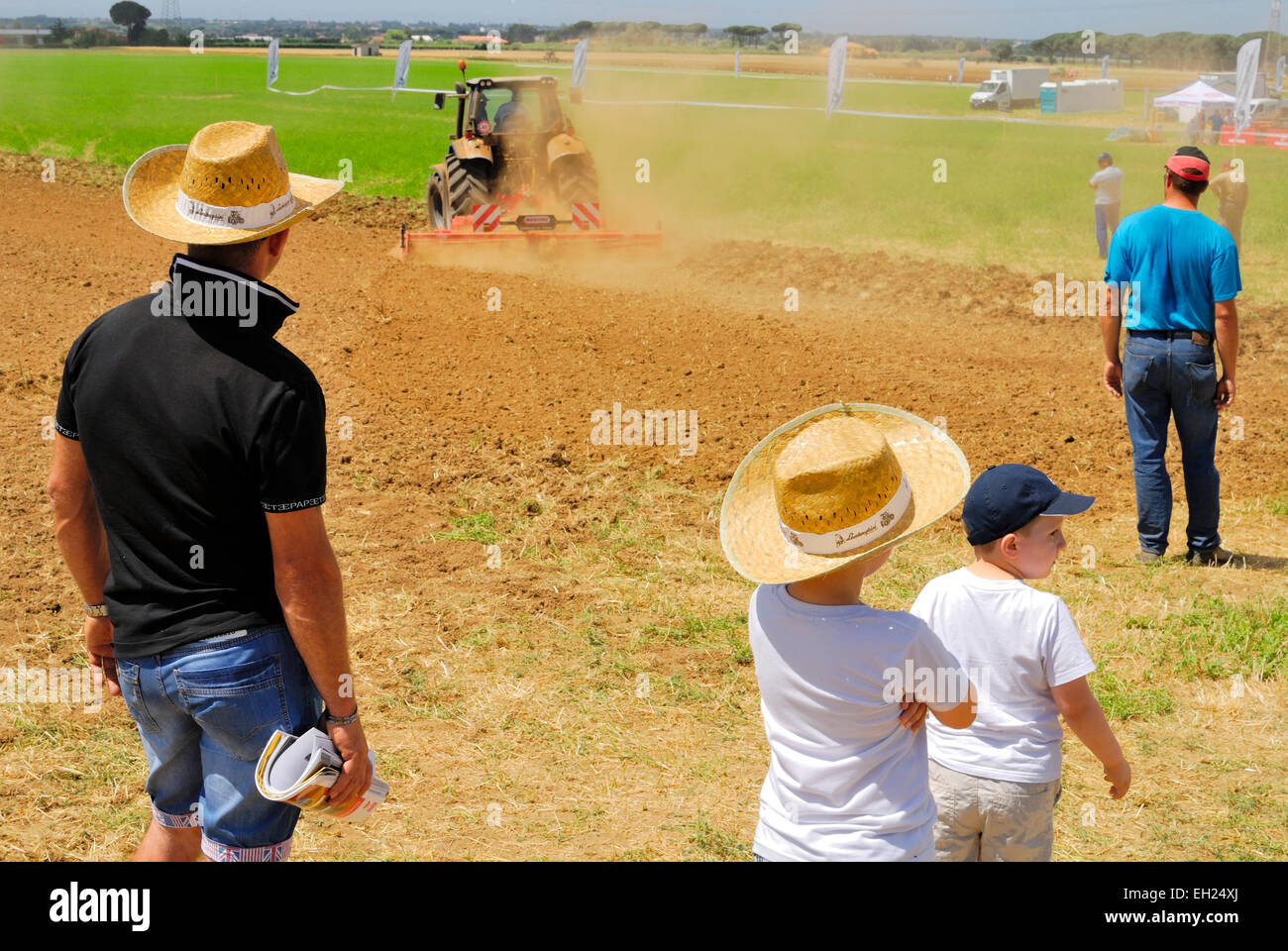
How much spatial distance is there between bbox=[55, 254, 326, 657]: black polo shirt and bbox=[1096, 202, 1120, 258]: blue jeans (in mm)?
15610

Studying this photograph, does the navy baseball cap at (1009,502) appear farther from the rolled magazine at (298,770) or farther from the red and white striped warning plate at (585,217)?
the red and white striped warning plate at (585,217)

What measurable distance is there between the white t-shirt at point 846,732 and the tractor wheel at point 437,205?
46.3 feet

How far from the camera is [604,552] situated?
22.6ft

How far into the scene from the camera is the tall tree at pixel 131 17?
92.3m

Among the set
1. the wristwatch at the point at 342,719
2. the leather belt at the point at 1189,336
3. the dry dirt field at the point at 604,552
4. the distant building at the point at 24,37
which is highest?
the distant building at the point at 24,37

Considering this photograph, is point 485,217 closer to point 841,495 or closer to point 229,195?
point 229,195

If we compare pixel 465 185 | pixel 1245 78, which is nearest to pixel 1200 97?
pixel 1245 78

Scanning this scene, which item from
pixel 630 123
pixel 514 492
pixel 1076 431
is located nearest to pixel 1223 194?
pixel 1076 431

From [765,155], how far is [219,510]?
28.9 metres

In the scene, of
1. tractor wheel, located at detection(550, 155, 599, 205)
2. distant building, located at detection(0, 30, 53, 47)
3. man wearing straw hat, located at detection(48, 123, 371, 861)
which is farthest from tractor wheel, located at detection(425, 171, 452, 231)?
distant building, located at detection(0, 30, 53, 47)

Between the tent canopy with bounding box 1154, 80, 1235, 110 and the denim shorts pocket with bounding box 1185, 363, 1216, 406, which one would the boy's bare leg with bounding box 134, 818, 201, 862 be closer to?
the denim shorts pocket with bounding box 1185, 363, 1216, 406

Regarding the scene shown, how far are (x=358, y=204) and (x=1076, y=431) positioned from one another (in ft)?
46.9

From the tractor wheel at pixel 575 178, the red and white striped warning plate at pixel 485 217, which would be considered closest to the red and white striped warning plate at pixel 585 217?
the tractor wheel at pixel 575 178
